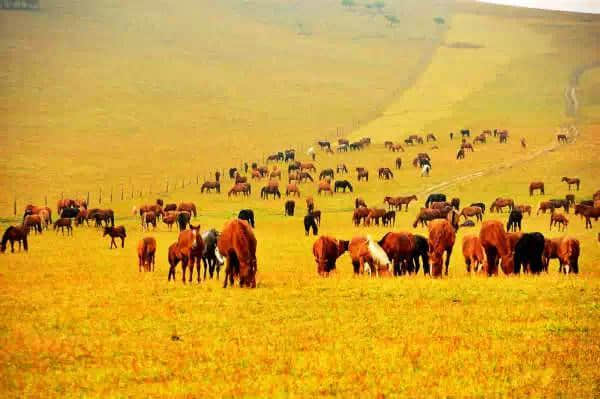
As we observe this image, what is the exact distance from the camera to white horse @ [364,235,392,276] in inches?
890

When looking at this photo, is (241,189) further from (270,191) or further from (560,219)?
(560,219)

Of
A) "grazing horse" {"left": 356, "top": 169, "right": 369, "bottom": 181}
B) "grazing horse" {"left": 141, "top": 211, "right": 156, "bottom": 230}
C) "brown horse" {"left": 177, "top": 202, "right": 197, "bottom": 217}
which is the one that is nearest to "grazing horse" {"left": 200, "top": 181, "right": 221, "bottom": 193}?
"brown horse" {"left": 177, "top": 202, "right": 197, "bottom": 217}

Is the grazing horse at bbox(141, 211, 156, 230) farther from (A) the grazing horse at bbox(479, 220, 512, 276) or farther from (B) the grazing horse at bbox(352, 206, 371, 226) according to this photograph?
(A) the grazing horse at bbox(479, 220, 512, 276)

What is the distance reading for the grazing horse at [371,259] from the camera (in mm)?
22594

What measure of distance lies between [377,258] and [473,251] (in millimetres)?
3222

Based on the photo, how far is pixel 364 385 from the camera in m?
11.1

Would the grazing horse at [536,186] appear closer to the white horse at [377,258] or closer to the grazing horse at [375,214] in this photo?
the grazing horse at [375,214]

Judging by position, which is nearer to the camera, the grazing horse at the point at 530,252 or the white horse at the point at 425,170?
Answer: the grazing horse at the point at 530,252

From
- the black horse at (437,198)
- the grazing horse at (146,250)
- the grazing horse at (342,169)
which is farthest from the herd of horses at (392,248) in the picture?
the grazing horse at (342,169)

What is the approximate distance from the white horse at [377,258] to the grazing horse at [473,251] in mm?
2684

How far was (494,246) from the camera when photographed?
22500 mm

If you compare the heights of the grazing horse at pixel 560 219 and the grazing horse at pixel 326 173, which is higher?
the grazing horse at pixel 326 173

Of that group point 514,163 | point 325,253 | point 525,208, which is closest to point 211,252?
point 325,253

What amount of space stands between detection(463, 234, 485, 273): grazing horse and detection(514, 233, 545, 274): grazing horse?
3.27ft
